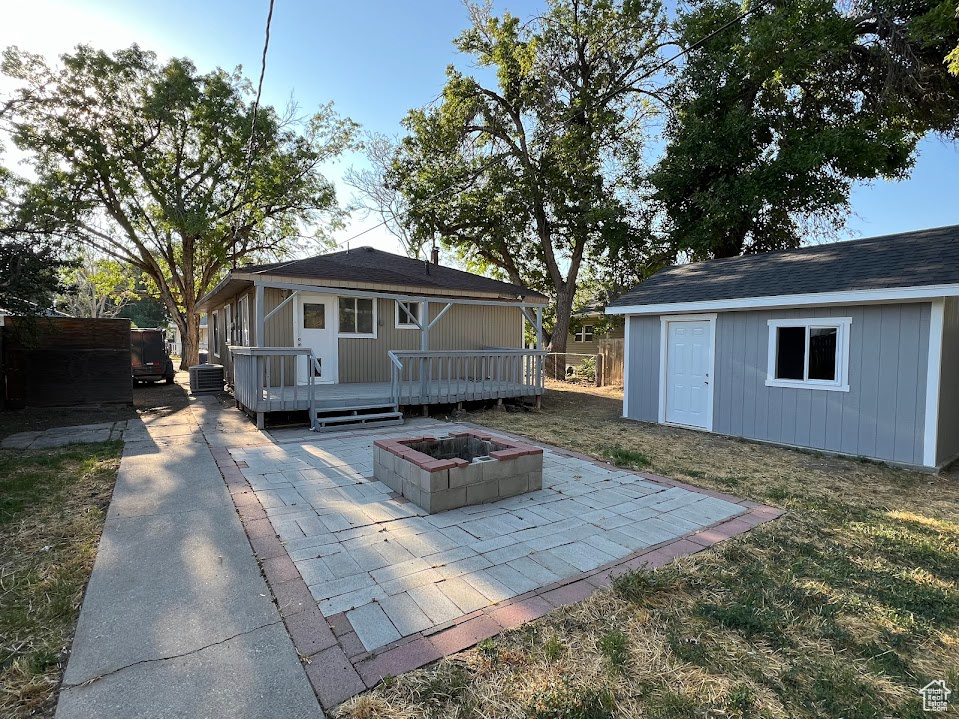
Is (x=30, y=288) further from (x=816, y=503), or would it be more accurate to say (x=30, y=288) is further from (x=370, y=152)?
(x=370, y=152)

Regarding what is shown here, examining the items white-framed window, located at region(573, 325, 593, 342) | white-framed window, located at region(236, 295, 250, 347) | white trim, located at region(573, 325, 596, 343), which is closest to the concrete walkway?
white-framed window, located at region(236, 295, 250, 347)

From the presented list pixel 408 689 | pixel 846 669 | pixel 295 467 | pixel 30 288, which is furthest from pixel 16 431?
pixel 846 669

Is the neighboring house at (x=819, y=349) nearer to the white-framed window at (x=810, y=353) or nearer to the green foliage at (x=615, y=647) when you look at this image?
the white-framed window at (x=810, y=353)

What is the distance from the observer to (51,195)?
49.0 ft

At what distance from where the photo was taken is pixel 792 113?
1317cm

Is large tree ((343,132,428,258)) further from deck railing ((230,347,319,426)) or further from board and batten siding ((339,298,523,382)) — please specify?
deck railing ((230,347,319,426))

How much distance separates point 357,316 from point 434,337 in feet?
5.97

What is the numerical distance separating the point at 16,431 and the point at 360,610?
7497 mm

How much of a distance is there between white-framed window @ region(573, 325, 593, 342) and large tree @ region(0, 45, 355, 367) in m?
16.9

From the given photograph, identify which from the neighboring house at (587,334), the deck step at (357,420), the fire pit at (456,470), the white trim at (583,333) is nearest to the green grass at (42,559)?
the fire pit at (456,470)

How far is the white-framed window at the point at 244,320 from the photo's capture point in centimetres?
1009

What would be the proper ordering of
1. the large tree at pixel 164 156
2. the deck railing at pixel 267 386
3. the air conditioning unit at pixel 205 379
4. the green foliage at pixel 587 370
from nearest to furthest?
the deck railing at pixel 267 386, the air conditioning unit at pixel 205 379, the large tree at pixel 164 156, the green foliage at pixel 587 370

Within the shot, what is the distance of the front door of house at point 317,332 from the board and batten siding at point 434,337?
23 cm

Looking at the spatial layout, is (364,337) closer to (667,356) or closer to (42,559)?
(667,356)
